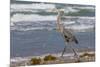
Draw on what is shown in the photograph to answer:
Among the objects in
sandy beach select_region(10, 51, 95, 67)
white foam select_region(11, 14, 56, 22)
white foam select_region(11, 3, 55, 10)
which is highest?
white foam select_region(11, 3, 55, 10)

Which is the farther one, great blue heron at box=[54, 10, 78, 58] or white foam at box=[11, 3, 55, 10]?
great blue heron at box=[54, 10, 78, 58]

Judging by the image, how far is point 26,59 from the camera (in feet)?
6.12

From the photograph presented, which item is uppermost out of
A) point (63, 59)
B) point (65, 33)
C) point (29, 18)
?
point (29, 18)

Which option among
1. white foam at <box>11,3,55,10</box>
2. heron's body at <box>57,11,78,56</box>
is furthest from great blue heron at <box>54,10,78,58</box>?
white foam at <box>11,3,55,10</box>

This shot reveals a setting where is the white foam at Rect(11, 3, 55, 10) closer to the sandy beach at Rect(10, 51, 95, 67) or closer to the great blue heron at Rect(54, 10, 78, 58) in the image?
the great blue heron at Rect(54, 10, 78, 58)

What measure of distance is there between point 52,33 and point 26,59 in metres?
0.34

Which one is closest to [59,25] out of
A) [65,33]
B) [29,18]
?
[65,33]

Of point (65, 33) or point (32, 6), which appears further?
point (65, 33)

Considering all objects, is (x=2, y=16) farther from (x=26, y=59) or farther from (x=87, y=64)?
(x=87, y=64)

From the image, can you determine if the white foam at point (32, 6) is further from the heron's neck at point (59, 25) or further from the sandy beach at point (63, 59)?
the sandy beach at point (63, 59)

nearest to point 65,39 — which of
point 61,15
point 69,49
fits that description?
point 69,49

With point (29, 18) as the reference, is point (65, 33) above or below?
below

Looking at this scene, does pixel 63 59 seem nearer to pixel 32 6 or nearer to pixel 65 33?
pixel 65 33

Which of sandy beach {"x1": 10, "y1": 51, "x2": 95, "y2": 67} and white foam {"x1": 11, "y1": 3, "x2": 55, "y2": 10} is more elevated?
white foam {"x1": 11, "y1": 3, "x2": 55, "y2": 10}
